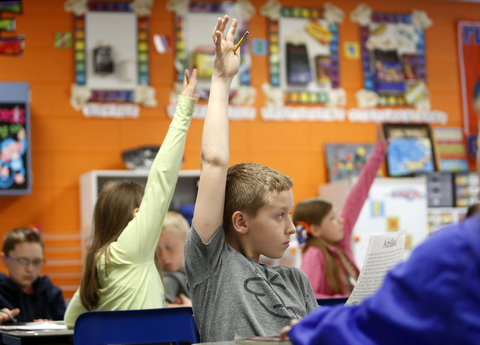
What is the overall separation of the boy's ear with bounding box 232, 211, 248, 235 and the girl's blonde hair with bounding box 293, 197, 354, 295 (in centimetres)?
159

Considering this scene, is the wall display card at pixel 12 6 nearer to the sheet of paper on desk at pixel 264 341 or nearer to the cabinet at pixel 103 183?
the cabinet at pixel 103 183

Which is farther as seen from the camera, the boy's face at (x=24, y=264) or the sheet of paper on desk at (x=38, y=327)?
the boy's face at (x=24, y=264)

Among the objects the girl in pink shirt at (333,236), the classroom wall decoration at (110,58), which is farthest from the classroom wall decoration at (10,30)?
the girl in pink shirt at (333,236)

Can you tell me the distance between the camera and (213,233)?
1248mm

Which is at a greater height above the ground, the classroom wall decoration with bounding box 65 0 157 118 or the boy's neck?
the classroom wall decoration with bounding box 65 0 157 118

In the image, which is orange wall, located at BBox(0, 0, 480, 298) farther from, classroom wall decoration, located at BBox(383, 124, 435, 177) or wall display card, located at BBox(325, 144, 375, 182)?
classroom wall decoration, located at BBox(383, 124, 435, 177)

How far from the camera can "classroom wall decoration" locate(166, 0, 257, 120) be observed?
538cm

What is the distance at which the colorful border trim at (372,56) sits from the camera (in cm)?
584

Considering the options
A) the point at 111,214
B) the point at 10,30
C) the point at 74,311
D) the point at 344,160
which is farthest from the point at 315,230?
the point at 10,30

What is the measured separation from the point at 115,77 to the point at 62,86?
47 centimetres

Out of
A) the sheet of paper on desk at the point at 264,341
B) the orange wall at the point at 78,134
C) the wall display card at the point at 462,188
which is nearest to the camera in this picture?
the sheet of paper on desk at the point at 264,341

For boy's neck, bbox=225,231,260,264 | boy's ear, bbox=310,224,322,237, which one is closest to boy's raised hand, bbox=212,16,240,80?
boy's neck, bbox=225,231,260,264

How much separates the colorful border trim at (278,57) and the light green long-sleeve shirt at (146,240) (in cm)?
381

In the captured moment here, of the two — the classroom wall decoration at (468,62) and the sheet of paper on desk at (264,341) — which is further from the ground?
the classroom wall decoration at (468,62)
